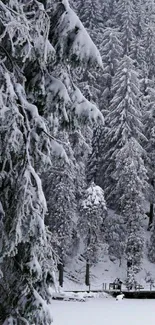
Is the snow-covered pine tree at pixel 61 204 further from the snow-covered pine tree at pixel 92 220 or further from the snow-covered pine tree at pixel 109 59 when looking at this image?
the snow-covered pine tree at pixel 109 59

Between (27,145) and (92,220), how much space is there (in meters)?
29.0

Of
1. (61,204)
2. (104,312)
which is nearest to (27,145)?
(104,312)

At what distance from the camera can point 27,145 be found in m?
6.73

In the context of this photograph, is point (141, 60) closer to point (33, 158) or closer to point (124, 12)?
point (124, 12)

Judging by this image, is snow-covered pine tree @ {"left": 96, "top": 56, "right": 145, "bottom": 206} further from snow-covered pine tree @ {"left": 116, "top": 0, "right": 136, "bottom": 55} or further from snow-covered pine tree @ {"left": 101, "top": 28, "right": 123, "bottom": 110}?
snow-covered pine tree @ {"left": 116, "top": 0, "right": 136, "bottom": 55}

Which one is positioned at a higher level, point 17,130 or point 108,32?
point 108,32

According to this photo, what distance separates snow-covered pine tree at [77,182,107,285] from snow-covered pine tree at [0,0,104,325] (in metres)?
27.1

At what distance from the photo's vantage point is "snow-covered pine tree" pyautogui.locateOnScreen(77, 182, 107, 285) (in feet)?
115

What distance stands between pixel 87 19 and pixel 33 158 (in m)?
51.3

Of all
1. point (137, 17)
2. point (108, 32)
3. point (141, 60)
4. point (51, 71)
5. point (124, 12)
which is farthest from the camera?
point (137, 17)

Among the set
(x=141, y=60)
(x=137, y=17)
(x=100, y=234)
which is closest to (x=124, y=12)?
(x=137, y=17)

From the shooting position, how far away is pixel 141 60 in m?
49.5

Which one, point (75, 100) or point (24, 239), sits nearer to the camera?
point (24, 239)

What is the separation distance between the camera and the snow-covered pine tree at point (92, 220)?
115 ft
